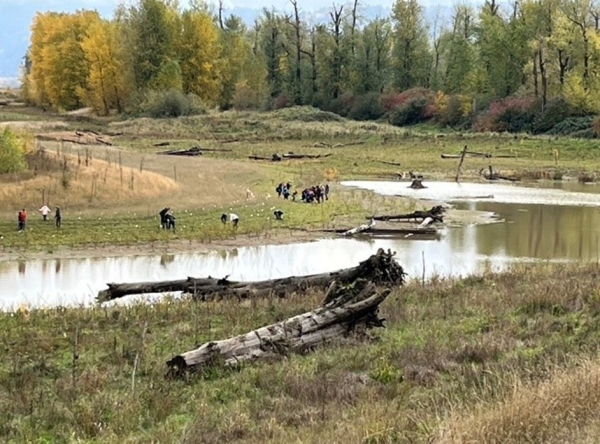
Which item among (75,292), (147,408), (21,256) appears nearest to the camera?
(147,408)

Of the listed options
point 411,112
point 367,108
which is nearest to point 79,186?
point 411,112

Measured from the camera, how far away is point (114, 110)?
116m

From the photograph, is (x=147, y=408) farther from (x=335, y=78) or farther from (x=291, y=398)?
(x=335, y=78)

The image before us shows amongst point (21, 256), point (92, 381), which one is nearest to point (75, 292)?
point (21, 256)

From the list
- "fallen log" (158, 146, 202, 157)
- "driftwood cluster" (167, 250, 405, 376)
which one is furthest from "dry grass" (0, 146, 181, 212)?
"driftwood cluster" (167, 250, 405, 376)

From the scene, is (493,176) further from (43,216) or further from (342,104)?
(342,104)

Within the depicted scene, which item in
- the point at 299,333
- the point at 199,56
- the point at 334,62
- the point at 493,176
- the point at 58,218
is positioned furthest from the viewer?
the point at 334,62

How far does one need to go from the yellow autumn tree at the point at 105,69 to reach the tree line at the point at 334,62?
0.17 meters

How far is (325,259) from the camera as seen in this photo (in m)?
31.8

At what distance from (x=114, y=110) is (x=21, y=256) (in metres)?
88.4

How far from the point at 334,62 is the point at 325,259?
88.3 metres

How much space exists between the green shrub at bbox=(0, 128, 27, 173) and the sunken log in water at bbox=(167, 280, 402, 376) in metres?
31.4

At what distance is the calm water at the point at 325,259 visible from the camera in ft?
87.7

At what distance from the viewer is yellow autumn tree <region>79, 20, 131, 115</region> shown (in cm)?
11375
